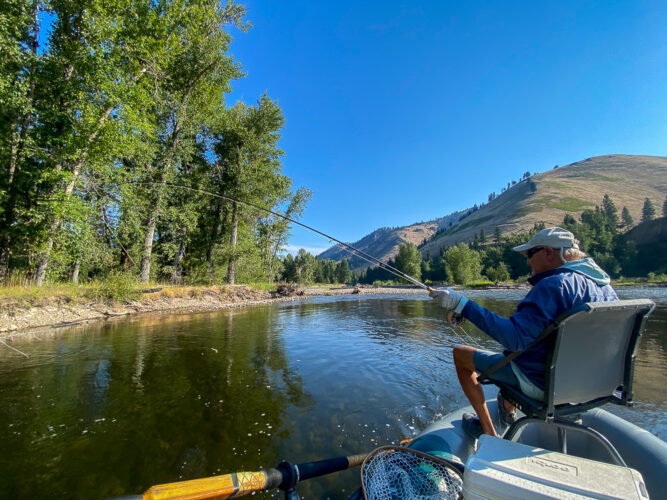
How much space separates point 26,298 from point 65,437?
11.0 metres

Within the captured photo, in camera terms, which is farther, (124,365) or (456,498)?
(124,365)

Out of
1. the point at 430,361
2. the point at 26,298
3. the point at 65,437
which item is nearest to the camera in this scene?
the point at 65,437

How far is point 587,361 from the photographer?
7.10ft

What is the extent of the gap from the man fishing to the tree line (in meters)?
7.57

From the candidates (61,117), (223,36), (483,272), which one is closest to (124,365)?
(61,117)

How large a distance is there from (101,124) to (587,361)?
1770 centimetres

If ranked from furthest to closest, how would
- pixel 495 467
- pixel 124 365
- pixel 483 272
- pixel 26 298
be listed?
1. pixel 483 272
2. pixel 26 298
3. pixel 124 365
4. pixel 495 467

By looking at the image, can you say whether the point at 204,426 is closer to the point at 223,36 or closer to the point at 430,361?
the point at 430,361

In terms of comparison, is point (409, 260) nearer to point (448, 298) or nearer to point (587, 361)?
point (448, 298)

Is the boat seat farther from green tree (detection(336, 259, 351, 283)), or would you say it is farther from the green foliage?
green tree (detection(336, 259, 351, 283))

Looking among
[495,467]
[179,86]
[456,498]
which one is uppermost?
[179,86]

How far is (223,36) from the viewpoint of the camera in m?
21.2

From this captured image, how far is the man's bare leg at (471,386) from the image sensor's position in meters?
2.94

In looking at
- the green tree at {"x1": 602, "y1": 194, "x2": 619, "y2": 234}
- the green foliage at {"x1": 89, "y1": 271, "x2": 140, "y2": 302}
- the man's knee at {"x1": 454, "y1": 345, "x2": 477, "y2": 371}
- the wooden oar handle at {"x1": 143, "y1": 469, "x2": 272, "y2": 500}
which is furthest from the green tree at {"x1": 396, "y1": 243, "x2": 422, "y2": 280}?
the wooden oar handle at {"x1": 143, "y1": 469, "x2": 272, "y2": 500}
